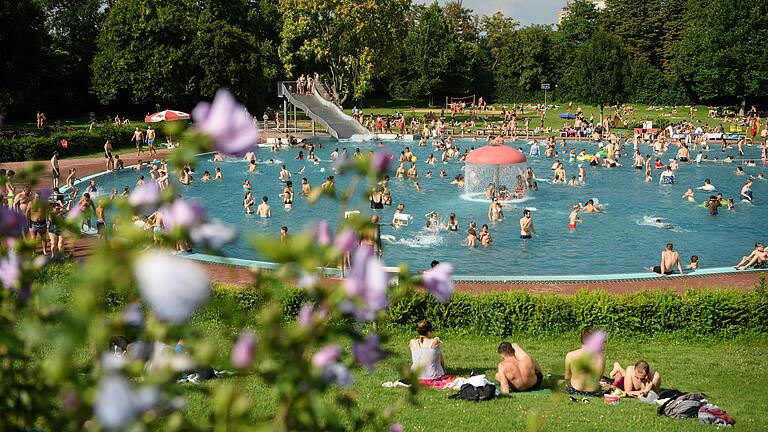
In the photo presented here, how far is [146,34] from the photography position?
5109 centimetres

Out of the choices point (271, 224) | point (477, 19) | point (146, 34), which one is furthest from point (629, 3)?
point (271, 224)

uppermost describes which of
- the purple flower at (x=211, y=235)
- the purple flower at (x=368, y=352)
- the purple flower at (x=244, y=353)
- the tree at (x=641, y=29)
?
the tree at (x=641, y=29)

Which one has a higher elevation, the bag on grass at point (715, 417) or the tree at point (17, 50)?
the tree at point (17, 50)

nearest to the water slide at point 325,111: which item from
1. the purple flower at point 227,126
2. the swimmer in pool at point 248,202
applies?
the swimmer in pool at point 248,202

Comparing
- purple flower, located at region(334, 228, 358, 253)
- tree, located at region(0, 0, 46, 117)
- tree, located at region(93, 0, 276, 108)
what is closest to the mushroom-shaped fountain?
purple flower, located at region(334, 228, 358, 253)

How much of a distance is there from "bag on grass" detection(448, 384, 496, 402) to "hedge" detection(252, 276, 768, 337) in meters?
2.97

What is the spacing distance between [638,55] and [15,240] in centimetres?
8031

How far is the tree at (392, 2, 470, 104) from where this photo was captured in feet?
233

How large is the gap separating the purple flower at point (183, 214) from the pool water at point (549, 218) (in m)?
17.3

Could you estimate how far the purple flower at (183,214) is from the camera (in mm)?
1936

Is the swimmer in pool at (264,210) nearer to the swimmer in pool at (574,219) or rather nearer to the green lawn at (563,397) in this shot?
the swimmer in pool at (574,219)

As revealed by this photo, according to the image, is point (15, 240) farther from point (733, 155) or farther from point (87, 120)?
point (87, 120)

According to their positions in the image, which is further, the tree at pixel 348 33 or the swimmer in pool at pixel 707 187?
the tree at pixel 348 33

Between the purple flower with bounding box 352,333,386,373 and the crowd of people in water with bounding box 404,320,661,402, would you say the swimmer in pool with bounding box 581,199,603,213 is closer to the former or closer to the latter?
the crowd of people in water with bounding box 404,320,661,402
